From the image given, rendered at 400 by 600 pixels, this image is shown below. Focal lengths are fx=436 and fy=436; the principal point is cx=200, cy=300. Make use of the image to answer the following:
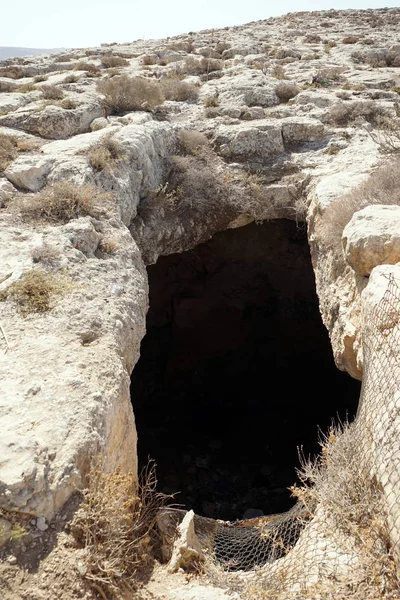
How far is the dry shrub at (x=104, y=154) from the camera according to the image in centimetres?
714

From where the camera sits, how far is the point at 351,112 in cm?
996

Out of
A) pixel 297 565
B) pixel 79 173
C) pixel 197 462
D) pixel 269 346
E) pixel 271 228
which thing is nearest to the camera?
pixel 297 565

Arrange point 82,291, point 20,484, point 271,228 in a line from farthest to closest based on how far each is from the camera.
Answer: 1. point 271,228
2. point 82,291
3. point 20,484

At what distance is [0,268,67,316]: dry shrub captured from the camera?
4.69 meters

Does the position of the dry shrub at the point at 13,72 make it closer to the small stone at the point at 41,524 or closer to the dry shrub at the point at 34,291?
the dry shrub at the point at 34,291

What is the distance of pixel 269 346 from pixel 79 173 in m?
7.43

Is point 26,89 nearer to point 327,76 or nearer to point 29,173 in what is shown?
point 29,173

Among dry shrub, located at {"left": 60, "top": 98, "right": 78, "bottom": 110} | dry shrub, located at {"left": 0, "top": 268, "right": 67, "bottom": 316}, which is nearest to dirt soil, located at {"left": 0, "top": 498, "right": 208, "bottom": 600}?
dry shrub, located at {"left": 0, "top": 268, "right": 67, "bottom": 316}

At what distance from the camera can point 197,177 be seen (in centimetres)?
848

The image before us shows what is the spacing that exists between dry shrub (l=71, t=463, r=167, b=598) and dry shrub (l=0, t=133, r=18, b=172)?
18.5ft

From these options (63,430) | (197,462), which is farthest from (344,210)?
(197,462)

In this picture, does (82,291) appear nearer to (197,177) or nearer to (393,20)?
(197,177)

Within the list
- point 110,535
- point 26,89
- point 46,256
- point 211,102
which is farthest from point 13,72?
point 110,535

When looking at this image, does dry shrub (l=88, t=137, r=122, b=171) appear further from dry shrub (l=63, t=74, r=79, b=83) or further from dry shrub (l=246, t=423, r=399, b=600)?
dry shrub (l=63, t=74, r=79, b=83)
